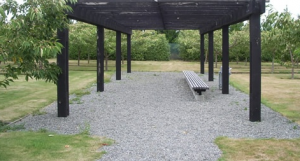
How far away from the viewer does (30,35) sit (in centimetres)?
632

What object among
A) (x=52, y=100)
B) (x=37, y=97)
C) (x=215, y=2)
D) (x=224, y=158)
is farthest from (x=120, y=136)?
(x=37, y=97)

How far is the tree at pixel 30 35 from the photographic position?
17.1 feet

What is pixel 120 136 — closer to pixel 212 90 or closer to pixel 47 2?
pixel 47 2

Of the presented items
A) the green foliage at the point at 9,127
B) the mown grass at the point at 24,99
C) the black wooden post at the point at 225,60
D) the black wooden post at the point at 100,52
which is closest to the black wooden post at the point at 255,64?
the black wooden post at the point at 225,60

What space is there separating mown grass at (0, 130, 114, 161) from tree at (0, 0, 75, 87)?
1019 millimetres

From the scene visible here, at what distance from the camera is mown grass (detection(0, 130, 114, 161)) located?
5410 mm

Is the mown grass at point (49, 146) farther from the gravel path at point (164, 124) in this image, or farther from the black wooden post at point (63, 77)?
the black wooden post at point (63, 77)

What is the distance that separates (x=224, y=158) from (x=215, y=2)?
412cm

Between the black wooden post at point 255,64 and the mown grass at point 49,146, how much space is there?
11.2ft

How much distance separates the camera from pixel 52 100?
37.6 ft

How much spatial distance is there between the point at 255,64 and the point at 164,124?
2337 millimetres

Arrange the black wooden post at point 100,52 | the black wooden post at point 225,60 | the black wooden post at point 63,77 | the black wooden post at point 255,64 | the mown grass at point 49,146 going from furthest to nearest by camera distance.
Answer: the black wooden post at point 100,52, the black wooden post at point 225,60, the black wooden post at point 63,77, the black wooden post at point 255,64, the mown grass at point 49,146

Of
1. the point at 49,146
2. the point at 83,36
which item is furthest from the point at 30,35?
the point at 83,36

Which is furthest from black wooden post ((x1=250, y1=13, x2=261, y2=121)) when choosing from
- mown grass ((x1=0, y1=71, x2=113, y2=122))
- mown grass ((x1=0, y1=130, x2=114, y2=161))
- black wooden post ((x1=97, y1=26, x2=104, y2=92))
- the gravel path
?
black wooden post ((x1=97, y1=26, x2=104, y2=92))
